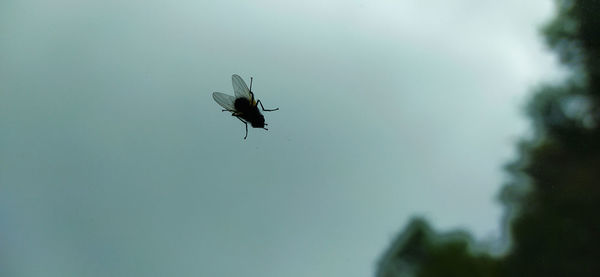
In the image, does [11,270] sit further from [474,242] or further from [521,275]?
[521,275]

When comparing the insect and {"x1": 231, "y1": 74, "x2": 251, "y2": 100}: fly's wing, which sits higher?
{"x1": 231, "y1": 74, "x2": 251, "y2": 100}: fly's wing

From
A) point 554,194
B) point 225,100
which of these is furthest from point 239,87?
point 554,194

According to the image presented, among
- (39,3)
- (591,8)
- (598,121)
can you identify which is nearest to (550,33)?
(591,8)

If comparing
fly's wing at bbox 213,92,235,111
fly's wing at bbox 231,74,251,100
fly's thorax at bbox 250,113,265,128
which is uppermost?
fly's wing at bbox 231,74,251,100

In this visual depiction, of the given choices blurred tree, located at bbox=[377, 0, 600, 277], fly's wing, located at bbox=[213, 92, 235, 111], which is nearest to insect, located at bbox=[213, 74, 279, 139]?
fly's wing, located at bbox=[213, 92, 235, 111]

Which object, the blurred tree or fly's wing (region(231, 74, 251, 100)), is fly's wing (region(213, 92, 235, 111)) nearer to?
fly's wing (region(231, 74, 251, 100))

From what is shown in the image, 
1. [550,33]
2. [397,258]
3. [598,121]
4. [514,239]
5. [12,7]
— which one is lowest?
[397,258]
